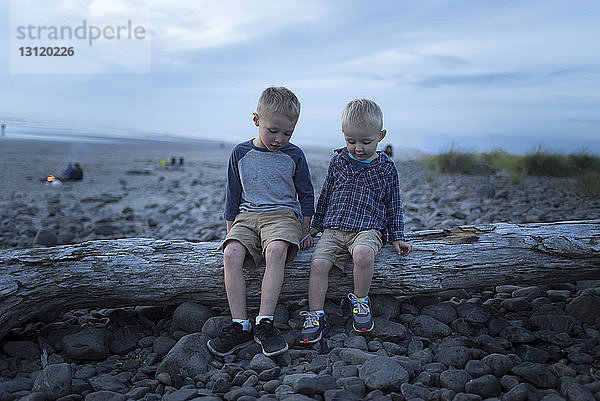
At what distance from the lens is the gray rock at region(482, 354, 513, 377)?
3094 mm

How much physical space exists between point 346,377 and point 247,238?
4.22 feet

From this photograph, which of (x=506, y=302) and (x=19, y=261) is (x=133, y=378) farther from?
(x=506, y=302)

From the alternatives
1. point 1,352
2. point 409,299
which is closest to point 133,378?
point 1,352

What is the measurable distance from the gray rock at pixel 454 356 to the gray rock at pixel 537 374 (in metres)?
0.29

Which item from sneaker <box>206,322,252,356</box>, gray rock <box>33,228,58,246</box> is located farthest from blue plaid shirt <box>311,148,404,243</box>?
gray rock <box>33,228,58,246</box>

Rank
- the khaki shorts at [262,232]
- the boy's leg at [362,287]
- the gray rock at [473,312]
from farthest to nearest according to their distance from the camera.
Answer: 1. the gray rock at [473,312]
2. the khaki shorts at [262,232]
3. the boy's leg at [362,287]

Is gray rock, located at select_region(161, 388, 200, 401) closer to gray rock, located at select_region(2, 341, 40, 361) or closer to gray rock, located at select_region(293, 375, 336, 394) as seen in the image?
gray rock, located at select_region(293, 375, 336, 394)

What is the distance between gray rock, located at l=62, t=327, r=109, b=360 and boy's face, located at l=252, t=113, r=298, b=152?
6.03ft

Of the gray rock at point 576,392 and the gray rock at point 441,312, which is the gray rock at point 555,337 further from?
the gray rock at point 576,392

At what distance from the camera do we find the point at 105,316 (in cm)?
433

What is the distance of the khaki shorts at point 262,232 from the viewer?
3.82 metres

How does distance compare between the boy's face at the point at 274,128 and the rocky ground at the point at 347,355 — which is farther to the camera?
the boy's face at the point at 274,128

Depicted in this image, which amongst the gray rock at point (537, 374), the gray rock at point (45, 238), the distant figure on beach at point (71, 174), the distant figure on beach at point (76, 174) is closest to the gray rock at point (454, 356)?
the gray rock at point (537, 374)

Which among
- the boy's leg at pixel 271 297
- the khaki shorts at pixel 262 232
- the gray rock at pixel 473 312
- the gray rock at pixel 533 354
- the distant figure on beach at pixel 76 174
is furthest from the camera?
the distant figure on beach at pixel 76 174
